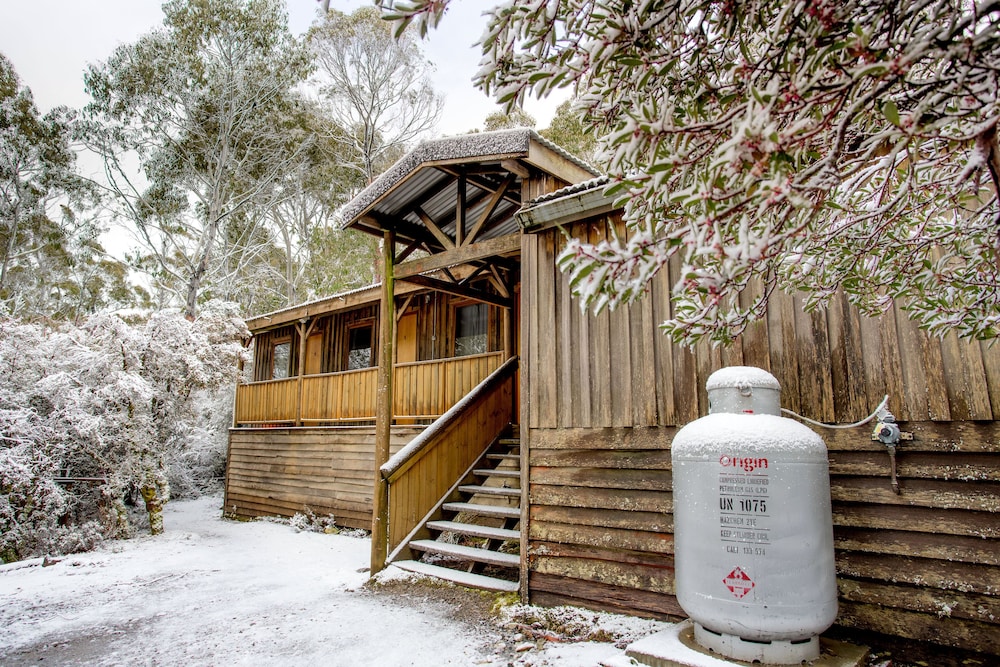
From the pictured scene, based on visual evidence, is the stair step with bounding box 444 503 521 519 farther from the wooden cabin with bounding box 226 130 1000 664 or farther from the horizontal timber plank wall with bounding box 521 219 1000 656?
the horizontal timber plank wall with bounding box 521 219 1000 656

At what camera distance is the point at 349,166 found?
857 inches

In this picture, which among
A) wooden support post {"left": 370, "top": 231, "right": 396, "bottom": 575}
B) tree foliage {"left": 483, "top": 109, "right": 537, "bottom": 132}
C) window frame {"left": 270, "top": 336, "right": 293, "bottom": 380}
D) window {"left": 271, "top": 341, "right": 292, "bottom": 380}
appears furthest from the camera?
tree foliage {"left": 483, "top": 109, "right": 537, "bottom": 132}

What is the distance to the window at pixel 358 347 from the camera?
42.6 ft

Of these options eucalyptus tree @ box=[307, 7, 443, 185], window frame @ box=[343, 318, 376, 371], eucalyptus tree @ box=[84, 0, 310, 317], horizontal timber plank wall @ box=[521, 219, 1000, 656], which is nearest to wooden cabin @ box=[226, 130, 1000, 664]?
horizontal timber plank wall @ box=[521, 219, 1000, 656]

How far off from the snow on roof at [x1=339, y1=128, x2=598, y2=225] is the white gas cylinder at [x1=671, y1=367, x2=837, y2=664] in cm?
337

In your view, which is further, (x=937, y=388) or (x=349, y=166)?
(x=349, y=166)

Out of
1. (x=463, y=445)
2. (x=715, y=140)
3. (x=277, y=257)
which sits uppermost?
(x=277, y=257)

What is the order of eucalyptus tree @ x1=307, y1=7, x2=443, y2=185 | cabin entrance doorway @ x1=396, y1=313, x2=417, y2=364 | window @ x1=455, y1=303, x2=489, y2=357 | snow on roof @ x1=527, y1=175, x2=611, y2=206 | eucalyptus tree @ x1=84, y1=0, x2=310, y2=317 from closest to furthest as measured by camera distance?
snow on roof @ x1=527, y1=175, x2=611, y2=206 < window @ x1=455, y1=303, x2=489, y2=357 < cabin entrance doorway @ x1=396, y1=313, x2=417, y2=364 < eucalyptus tree @ x1=84, y1=0, x2=310, y2=317 < eucalyptus tree @ x1=307, y1=7, x2=443, y2=185

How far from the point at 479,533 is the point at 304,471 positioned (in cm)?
695

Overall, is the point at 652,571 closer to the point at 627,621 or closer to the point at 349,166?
the point at 627,621

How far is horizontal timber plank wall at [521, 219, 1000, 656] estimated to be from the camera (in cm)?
317

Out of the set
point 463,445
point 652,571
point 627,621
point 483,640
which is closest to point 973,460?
point 652,571

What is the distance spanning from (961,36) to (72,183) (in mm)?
27408

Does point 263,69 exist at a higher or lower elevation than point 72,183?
higher
